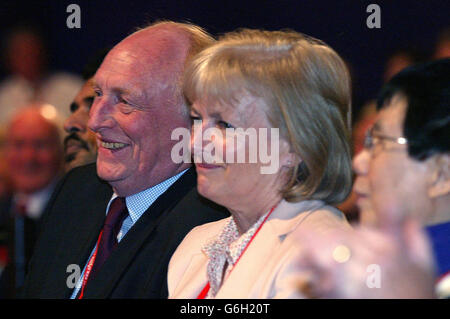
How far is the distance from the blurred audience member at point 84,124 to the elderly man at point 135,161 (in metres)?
0.86

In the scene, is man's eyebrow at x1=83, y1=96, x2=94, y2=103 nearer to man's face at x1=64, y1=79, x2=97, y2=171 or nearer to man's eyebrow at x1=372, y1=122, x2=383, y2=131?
man's face at x1=64, y1=79, x2=97, y2=171

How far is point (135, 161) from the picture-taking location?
7.73 ft

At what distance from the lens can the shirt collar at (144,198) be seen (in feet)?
7.64

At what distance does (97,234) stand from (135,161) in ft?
0.92

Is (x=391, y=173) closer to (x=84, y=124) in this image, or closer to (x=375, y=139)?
(x=375, y=139)

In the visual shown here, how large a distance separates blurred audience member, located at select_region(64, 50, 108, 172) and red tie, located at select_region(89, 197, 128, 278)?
0.90 m

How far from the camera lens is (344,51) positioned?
376 centimetres

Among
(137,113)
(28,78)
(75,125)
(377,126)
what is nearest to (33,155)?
(75,125)

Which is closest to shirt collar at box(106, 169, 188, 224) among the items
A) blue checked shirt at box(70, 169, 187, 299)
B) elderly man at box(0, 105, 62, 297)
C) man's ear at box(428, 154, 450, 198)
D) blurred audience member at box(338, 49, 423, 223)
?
blue checked shirt at box(70, 169, 187, 299)

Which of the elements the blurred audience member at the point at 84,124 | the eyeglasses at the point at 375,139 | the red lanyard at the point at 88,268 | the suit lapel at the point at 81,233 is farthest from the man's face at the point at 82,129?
the eyeglasses at the point at 375,139

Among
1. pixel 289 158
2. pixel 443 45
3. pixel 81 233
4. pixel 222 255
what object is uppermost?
pixel 443 45

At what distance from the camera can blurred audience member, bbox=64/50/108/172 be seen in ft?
10.8
